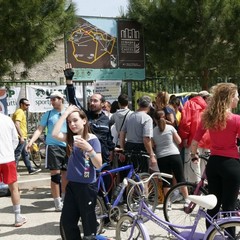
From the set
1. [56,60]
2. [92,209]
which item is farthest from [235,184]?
[56,60]

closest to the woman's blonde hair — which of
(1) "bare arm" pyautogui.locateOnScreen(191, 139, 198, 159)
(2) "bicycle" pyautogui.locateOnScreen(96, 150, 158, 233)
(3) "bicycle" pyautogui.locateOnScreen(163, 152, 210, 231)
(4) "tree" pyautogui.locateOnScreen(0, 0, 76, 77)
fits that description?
(1) "bare arm" pyautogui.locateOnScreen(191, 139, 198, 159)

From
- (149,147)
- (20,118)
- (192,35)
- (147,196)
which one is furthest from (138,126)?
(192,35)

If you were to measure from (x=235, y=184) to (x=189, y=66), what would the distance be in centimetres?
776

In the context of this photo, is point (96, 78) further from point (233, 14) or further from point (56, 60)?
point (56, 60)

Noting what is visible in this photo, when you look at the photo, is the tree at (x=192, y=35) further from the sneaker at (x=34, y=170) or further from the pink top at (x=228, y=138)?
the pink top at (x=228, y=138)

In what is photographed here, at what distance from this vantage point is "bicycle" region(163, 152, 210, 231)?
5461 millimetres

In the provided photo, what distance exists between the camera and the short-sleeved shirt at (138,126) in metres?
6.82

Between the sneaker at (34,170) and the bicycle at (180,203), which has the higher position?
the bicycle at (180,203)

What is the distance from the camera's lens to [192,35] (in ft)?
38.3

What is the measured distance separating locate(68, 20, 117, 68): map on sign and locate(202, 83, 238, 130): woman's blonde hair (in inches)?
278

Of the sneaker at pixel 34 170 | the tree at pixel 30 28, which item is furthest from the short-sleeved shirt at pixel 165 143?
the sneaker at pixel 34 170

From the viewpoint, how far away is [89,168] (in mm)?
4395

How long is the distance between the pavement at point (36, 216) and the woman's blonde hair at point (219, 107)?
1.74 meters

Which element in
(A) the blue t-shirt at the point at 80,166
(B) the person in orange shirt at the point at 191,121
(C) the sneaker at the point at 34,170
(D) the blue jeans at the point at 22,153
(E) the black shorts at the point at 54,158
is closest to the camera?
(A) the blue t-shirt at the point at 80,166
